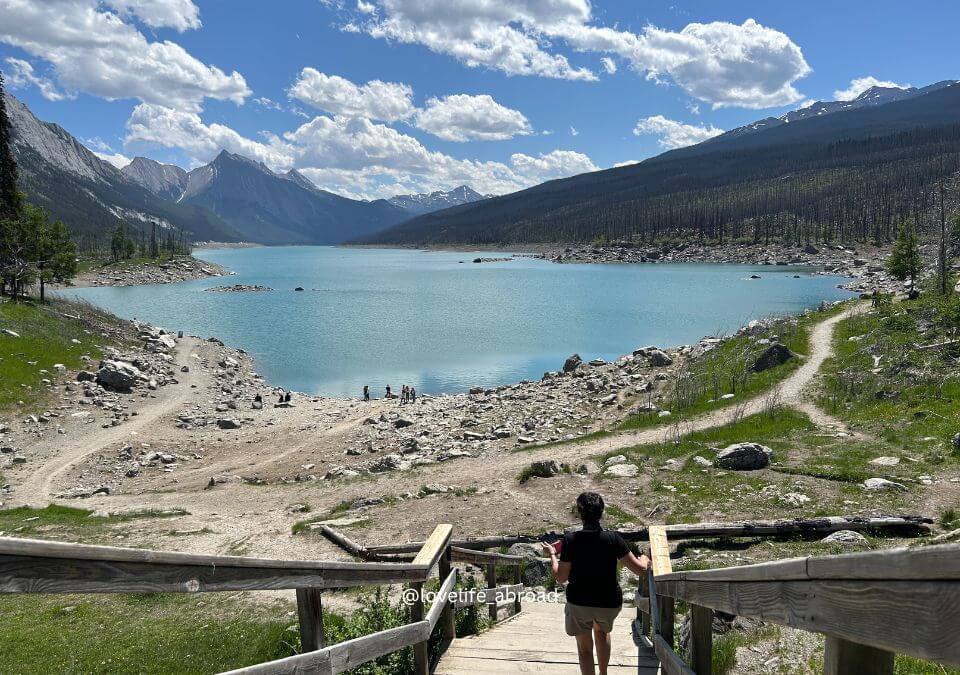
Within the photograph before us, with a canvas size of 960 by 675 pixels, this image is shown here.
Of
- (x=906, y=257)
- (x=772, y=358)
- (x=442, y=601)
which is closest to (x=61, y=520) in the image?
(x=442, y=601)

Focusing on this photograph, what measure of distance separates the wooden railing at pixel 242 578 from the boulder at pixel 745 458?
13.4m

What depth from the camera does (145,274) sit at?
136 m

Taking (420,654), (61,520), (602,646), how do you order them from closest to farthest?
(420,654), (602,646), (61,520)

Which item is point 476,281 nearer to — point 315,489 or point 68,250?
point 68,250

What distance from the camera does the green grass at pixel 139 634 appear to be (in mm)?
7254

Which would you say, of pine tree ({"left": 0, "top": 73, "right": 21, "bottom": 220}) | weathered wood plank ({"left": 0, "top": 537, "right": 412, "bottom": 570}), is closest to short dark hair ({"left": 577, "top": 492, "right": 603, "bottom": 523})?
weathered wood plank ({"left": 0, "top": 537, "right": 412, "bottom": 570})

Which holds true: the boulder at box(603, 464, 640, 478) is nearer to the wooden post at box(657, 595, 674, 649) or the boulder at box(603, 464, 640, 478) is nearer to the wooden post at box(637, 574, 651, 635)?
the wooden post at box(637, 574, 651, 635)

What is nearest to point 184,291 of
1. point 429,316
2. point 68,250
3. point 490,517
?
point 68,250

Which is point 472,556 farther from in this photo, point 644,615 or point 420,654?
point 420,654

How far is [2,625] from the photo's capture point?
856 cm

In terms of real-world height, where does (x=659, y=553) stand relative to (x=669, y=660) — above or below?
above

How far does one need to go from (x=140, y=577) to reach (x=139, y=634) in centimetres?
659

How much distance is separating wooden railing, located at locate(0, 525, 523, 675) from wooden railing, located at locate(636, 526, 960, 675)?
270cm

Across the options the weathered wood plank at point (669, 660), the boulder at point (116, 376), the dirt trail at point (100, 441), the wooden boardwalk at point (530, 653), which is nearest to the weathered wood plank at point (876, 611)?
the weathered wood plank at point (669, 660)
